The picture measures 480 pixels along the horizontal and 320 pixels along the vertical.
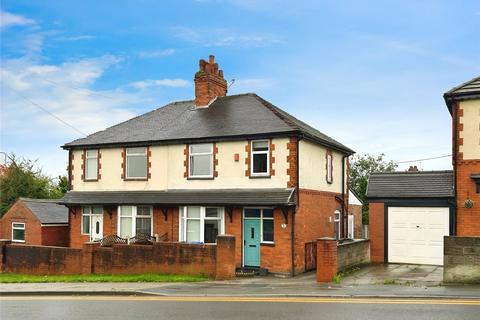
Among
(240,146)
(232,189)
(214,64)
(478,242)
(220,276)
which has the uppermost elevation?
(214,64)

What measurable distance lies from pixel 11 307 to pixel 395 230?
1564cm

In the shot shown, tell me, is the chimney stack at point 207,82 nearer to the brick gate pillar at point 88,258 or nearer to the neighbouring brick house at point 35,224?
the brick gate pillar at point 88,258

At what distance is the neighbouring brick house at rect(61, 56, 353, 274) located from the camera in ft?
70.8

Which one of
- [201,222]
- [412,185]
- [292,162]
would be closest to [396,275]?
[412,185]

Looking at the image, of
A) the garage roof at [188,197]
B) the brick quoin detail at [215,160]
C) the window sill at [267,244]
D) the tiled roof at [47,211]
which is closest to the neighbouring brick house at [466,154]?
the garage roof at [188,197]

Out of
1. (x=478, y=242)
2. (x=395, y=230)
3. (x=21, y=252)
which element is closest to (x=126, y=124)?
(x=21, y=252)

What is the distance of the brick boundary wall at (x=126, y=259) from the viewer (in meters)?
18.9

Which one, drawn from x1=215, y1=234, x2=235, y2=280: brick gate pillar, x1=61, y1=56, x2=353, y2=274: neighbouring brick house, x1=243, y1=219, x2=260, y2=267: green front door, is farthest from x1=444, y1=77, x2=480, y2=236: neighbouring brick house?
x1=215, y1=234, x2=235, y2=280: brick gate pillar

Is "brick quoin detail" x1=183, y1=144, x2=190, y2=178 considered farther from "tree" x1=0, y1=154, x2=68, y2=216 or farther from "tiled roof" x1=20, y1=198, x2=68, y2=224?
"tree" x1=0, y1=154, x2=68, y2=216

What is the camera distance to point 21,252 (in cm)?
2450

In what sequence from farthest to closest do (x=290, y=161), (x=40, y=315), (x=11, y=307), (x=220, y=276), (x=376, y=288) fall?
1. (x=290, y=161)
2. (x=220, y=276)
3. (x=376, y=288)
4. (x=11, y=307)
5. (x=40, y=315)

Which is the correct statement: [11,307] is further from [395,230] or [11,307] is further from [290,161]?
[395,230]

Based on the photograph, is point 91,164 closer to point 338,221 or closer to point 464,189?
point 338,221

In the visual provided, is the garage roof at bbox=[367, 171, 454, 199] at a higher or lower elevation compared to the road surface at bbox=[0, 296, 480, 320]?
higher
